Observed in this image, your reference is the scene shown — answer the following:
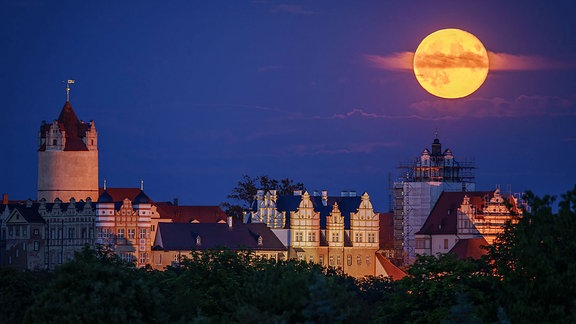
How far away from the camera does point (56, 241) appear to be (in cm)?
12350

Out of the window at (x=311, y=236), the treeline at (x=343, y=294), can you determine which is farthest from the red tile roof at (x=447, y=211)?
the treeline at (x=343, y=294)

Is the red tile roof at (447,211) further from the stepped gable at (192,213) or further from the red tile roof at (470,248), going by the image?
the stepped gable at (192,213)

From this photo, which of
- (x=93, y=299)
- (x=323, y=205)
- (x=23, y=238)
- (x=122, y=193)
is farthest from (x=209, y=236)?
(x=93, y=299)

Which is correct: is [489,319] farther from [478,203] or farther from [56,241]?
[56,241]

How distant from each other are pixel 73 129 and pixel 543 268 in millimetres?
99495

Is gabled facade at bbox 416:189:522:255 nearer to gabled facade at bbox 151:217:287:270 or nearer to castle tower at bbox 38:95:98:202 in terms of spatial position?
gabled facade at bbox 151:217:287:270

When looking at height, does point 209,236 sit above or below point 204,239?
above

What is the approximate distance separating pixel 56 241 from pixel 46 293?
76.7 meters

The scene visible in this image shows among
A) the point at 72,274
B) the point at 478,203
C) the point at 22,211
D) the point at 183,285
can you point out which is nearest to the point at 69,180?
the point at 22,211

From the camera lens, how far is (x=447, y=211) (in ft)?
391

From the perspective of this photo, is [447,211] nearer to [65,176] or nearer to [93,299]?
[65,176]

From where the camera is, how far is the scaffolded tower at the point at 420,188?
4815 inches

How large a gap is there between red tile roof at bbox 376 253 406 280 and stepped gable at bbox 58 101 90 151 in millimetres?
33183

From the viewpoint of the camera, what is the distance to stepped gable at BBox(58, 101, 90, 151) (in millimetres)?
140875
